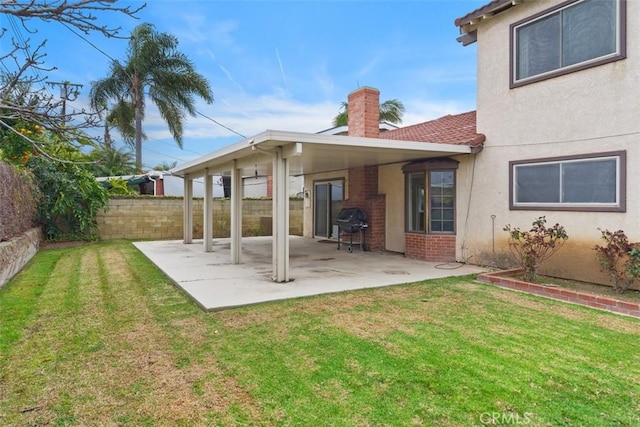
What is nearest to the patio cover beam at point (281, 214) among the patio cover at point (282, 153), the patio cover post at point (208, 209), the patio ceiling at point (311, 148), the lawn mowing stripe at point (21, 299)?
the patio cover at point (282, 153)

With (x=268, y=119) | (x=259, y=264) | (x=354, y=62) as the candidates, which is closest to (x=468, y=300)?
(x=259, y=264)

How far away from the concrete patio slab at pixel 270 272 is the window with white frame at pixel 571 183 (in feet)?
5.89

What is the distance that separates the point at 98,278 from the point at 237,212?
306 centimetres

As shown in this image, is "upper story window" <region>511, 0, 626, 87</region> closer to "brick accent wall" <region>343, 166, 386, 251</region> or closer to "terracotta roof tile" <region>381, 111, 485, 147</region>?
"terracotta roof tile" <region>381, 111, 485, 147</region>

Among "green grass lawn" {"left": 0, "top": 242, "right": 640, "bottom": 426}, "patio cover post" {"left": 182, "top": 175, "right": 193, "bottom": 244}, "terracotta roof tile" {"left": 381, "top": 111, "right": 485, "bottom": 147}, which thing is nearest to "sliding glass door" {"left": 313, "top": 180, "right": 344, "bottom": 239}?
"terracotta roof tile" {"left": 381, "top": 111, "right": 485, "bottom": 147}

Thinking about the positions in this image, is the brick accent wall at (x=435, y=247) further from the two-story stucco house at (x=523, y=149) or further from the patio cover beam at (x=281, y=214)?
the patio cover beam at (x=281, y=214)

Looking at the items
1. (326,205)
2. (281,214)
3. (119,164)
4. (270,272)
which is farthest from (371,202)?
(119,164)

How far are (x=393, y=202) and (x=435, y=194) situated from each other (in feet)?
5.59

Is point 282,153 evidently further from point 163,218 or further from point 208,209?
point 163,218

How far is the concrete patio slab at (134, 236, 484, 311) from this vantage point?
6.12m

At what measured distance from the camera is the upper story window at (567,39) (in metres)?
6.35

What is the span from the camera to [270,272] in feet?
26.1

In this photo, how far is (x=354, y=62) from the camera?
22516 mm

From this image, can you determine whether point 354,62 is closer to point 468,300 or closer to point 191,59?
point 191,59
